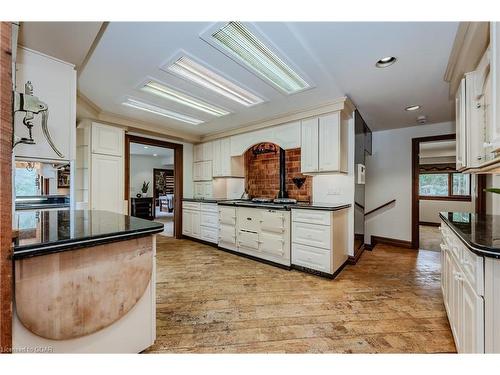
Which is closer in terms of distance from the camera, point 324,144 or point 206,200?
point 324,144

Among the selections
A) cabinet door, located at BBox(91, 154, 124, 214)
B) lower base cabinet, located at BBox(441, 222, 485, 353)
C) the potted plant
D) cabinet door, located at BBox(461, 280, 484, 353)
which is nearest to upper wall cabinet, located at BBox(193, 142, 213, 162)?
cabinet door, located at BBox(91, 154, 124, 214)

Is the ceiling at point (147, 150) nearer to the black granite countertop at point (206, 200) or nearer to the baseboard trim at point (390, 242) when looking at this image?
the black granite countertop at point (206, 200)

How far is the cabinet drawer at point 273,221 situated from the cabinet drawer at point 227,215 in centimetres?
64

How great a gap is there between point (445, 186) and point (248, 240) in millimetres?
7375

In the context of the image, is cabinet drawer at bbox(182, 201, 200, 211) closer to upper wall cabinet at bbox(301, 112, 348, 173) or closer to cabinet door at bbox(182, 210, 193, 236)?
cabinet door at bbox(182, 210, 193, 236)

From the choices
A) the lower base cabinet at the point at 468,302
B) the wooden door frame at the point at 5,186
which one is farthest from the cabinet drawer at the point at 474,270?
the wooden door frame at the point at 5,186

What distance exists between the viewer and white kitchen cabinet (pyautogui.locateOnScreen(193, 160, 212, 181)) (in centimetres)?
486

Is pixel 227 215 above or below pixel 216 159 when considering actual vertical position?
below

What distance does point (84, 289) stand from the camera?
111 centimetres

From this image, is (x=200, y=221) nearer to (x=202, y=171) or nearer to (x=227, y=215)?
(x=227, y=215)

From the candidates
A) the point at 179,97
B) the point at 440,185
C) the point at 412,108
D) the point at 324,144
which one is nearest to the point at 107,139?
the point at 179,97
